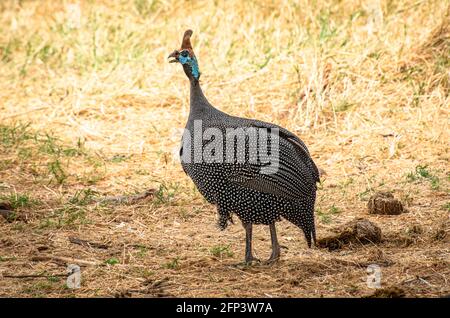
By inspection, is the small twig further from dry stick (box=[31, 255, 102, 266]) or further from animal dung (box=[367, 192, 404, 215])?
animal dung (box=[367, 192, 404, 215])

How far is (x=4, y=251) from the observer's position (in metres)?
4.31

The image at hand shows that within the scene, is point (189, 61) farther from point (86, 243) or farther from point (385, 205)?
point (385, 205)

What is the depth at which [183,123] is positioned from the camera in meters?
6.62

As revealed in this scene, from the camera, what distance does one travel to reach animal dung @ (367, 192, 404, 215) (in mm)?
4789

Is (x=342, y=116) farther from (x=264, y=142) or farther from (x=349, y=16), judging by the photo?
(x=264, y=142)

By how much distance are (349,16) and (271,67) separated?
1007 millimetres

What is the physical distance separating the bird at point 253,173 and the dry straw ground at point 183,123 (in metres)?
0.25

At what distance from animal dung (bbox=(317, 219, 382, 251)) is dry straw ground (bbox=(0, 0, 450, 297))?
0.17ft

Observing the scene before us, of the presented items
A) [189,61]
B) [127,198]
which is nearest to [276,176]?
[189,61]

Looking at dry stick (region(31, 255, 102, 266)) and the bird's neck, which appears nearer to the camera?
dry stick (region(31, 255, 102, 266))

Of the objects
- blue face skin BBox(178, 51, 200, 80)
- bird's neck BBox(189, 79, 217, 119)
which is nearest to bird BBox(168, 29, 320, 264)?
bird's neck BBox(189, 79, 217, 119)

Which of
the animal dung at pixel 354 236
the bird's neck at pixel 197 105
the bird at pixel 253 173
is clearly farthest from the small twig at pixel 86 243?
the animal dung at pixel 354 236
